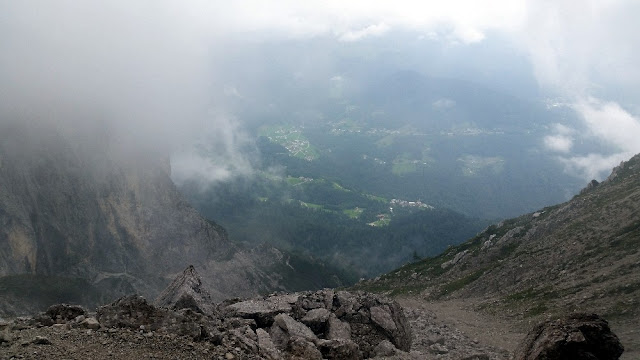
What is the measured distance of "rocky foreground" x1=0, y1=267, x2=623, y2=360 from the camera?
2247 centimetres

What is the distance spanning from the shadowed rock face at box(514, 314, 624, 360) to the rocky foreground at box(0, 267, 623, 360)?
0.05m

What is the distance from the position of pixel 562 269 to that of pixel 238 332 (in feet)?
207

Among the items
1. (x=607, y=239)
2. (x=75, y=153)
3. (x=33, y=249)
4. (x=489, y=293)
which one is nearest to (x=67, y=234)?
(x=33, y=249)

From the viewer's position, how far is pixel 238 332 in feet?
92.0

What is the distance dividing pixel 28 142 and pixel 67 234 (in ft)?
128

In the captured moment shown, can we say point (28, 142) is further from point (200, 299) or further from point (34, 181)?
point (200, 299)

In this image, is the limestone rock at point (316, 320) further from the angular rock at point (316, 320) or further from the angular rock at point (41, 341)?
the angular rock at point (41, 341)

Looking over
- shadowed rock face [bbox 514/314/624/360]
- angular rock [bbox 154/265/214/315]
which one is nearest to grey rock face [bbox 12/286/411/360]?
angular rock [bbox 154/265/214/315]

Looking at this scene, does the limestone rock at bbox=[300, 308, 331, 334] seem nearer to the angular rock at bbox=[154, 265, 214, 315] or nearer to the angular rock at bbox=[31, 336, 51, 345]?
the angular rock at bbox=[154, 265, 214, 315]

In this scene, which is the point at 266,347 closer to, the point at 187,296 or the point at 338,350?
the point at 338,350

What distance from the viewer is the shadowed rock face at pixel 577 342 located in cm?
2439

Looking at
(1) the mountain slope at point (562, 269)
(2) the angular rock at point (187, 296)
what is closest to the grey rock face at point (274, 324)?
(2) the angular rock at point (187, 296)

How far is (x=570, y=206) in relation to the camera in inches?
4186

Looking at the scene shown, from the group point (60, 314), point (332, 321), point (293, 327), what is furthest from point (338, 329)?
point (60, 314)
